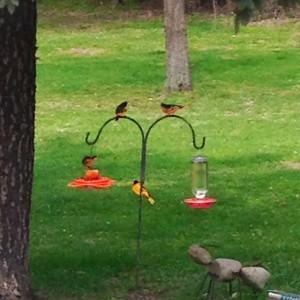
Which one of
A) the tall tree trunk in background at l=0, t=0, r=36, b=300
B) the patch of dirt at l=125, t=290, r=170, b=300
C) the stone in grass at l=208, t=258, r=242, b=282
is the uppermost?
the tall tree trunk in background at l=0, t=0, r=36, b=300

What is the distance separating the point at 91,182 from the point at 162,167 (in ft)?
5.06

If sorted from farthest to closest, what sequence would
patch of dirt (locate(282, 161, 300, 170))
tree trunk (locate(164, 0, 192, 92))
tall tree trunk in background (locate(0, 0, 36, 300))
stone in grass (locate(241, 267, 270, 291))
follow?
1. tree trunk (locate(164, 0, 192, 92))
2. patch of dirt (locate(282, 161, 300, 170))
3. stone in grass (locate(241, 267, 270, 291))
4. tall tree trunk in background (locate(0, 0, 36, 300))

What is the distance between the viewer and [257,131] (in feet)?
40.4

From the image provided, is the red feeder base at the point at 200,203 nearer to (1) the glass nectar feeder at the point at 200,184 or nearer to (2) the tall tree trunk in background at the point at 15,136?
(1) the glass nectar feeder at the point at 200,184

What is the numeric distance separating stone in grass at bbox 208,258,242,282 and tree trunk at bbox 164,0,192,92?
10666 mm

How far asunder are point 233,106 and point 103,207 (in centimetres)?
654

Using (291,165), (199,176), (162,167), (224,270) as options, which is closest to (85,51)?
(162,167)

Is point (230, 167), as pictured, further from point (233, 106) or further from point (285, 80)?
point (285, 80)

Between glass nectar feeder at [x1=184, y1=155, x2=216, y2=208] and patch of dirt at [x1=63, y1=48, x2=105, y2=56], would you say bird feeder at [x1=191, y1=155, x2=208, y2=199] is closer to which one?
glass nectar feeder at [x1=184, y1=155, x2=216, y2=208]

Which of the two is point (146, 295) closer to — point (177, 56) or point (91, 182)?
A: point (91, 182)

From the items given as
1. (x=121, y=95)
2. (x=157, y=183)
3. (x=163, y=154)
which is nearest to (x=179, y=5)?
(x=121, y=95)

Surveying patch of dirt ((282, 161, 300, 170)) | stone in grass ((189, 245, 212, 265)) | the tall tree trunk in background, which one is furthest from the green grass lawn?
the tall tree trunk in background

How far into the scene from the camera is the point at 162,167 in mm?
10148

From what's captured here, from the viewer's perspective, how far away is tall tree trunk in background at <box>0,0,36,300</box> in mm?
5242
